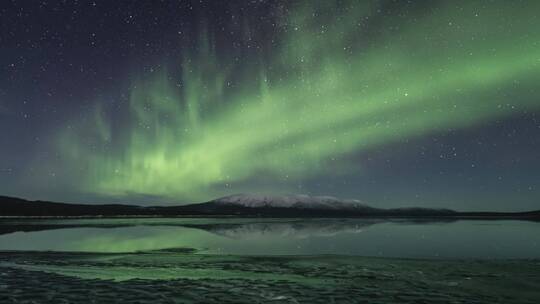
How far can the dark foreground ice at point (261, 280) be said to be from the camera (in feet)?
51.2

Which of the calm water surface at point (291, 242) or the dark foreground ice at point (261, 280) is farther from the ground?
the dark foreground ice at point (261, 280)

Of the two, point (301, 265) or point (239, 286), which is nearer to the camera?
point (239, 286)

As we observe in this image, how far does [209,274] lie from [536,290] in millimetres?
14375

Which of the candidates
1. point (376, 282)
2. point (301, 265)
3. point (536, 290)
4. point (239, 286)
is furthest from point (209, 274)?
point (536, 290)

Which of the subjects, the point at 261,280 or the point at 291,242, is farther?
the point at 291,242

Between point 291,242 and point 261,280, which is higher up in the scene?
point 261,280

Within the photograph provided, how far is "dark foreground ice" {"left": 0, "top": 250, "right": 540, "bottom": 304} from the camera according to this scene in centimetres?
1559

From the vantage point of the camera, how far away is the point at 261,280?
19844mm

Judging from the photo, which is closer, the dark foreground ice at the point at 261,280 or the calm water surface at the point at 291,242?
the dark foreground ice at the point at 261,280

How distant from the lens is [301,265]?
26031mm

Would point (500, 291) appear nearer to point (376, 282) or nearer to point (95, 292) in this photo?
point (376, 282)

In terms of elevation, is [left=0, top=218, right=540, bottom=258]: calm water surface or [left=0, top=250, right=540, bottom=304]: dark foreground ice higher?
[left=0, top=250, right=540, bottom=304]: dark foreground ice

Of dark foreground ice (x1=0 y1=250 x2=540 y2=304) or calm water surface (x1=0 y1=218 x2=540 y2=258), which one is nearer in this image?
dark foreground ice (x1=0 y1=250 x2=540 y2=304)

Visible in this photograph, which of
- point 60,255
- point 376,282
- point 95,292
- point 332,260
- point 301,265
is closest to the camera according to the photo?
point 95,292
